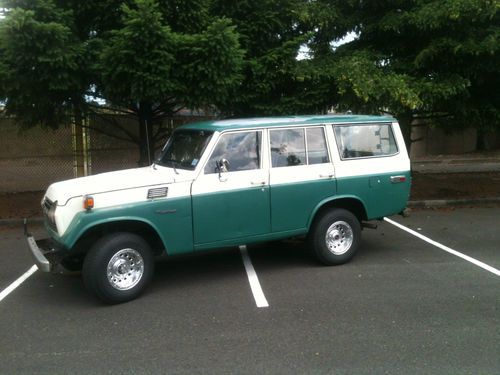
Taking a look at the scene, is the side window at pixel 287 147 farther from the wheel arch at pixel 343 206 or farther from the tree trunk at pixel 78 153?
the tree trunk at pixel 78 153

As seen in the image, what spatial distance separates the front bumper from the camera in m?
5.13

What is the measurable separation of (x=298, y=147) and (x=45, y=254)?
3.15 metres

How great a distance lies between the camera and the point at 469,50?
8.94 m

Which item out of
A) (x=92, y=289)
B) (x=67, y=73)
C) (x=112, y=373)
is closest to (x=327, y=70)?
(x=67, y=73)

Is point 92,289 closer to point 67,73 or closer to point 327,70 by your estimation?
point 67,73

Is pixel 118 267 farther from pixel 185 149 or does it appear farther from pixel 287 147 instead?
pixel 287 147

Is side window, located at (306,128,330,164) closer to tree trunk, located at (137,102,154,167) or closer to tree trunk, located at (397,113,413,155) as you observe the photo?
tree trunk, located at (137,102,154,167)

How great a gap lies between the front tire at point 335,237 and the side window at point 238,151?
1.14 metres

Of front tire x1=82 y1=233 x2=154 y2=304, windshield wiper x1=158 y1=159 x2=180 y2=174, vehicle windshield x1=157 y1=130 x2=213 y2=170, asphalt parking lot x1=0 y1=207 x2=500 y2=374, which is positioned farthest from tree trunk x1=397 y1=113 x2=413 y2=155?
front tire x1=82 y1=233 x2=154 y2=304

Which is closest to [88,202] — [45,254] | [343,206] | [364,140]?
[45,254]

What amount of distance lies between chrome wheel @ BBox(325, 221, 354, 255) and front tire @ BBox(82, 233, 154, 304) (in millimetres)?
2291

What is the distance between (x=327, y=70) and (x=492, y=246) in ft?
12.8

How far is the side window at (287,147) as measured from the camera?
627cm

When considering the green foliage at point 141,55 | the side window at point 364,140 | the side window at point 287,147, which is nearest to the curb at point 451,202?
the side window at point 364,140
